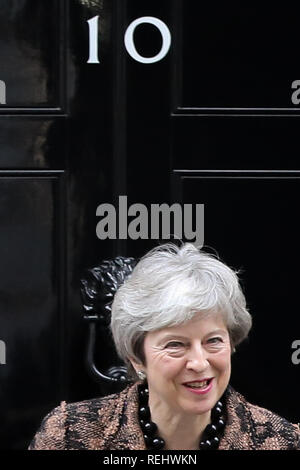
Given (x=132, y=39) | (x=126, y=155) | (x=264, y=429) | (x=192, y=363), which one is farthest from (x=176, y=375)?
(x=132, y=39)

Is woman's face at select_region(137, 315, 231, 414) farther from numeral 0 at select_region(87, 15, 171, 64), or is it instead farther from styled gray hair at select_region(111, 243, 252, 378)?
numeral 0 at select_region(87, 15, 171, 64)

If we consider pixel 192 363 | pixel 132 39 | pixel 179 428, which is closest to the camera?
pixel 192 363

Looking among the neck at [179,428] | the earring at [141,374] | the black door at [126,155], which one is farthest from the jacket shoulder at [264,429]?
the black door at [126,155]

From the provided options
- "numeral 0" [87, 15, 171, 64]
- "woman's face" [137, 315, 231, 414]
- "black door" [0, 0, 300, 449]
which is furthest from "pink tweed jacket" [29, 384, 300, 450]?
"numeral 0" [87, 15, 171, 64]

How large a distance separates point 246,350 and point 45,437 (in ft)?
3.61

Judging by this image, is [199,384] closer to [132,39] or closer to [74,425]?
[74,425]

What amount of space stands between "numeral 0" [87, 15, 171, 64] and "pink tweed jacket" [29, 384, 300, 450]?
1.24 m

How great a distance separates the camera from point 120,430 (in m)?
2.96

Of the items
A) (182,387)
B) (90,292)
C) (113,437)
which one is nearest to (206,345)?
(182,387)

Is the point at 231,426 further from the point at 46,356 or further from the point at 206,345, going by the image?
the point at 46,356

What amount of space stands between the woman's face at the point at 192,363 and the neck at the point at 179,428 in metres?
0.06

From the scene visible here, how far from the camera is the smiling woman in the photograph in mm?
2822

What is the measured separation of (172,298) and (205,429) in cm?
35

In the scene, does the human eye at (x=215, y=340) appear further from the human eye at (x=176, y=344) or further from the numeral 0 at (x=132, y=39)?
the numeral 0 at (x=132, y=39)
